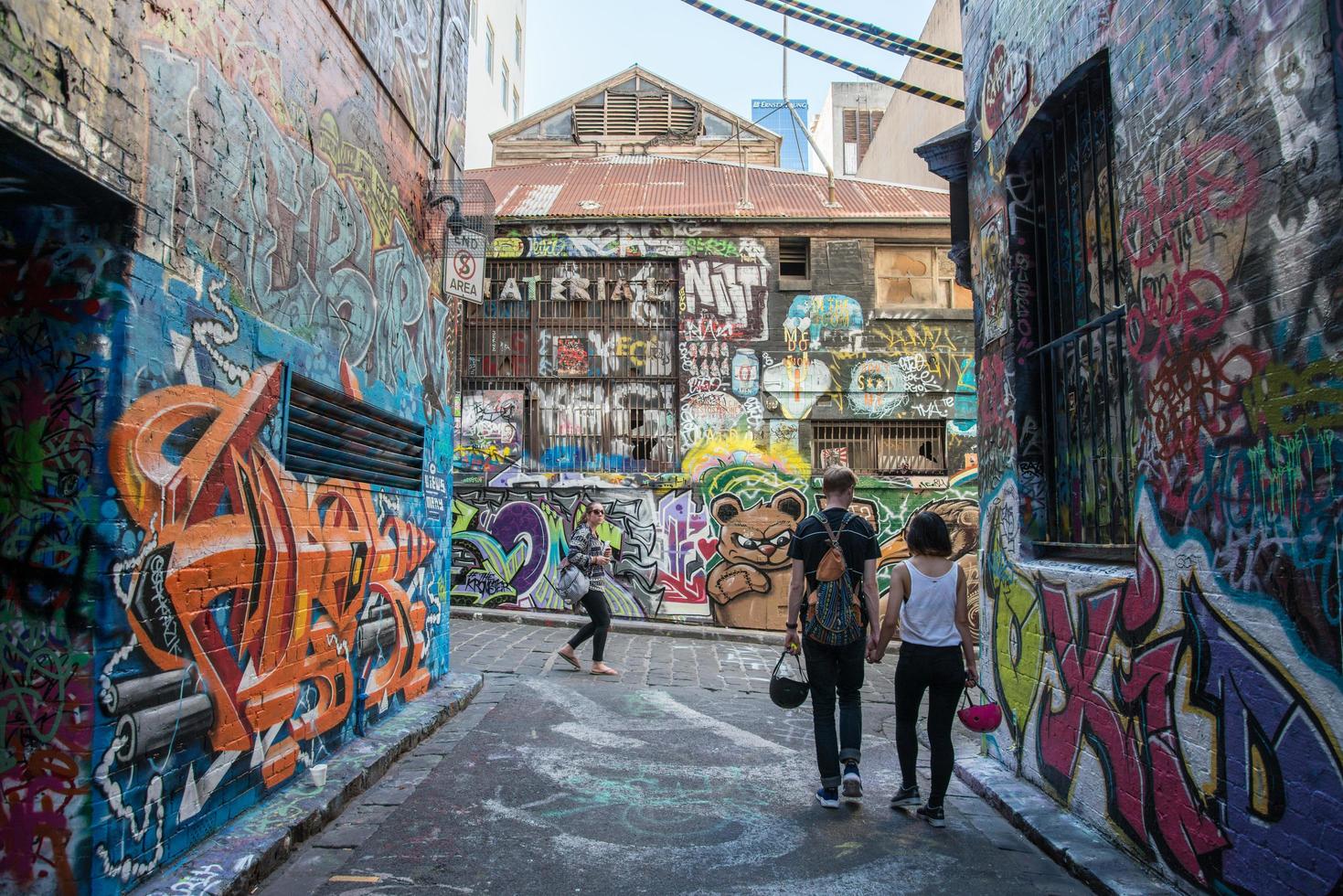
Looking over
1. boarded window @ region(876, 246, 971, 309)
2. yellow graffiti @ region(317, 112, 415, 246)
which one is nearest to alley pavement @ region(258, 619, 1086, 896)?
yellow graffiti @ region(317, 112, 415, 246)

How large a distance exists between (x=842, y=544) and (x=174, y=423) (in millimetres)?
3510

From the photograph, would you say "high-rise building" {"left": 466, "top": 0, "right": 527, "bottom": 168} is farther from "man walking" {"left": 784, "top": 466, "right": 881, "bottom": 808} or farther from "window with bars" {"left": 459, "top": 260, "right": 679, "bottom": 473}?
"man walking" {"left": 784, "top": 466, "right": 881, "bottom": 808}

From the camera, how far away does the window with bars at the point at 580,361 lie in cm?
1587

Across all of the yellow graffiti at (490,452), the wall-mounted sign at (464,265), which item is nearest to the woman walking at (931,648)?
the wall-mounted sign at (464,265)

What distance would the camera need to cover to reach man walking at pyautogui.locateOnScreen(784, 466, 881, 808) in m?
5.32

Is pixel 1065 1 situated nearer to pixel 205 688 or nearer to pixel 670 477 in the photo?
pixel 205 688

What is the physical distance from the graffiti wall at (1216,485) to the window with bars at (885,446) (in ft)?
33.6

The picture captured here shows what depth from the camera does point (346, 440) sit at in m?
6.26

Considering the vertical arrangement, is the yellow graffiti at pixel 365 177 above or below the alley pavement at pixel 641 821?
above

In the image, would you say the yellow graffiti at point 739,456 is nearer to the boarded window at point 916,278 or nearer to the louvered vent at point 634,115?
the boarded window at point 916,278

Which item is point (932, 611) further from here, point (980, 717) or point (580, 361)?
point (580, 361)

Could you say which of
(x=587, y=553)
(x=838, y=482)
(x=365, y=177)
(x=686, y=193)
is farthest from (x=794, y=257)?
(x=838, y=482)

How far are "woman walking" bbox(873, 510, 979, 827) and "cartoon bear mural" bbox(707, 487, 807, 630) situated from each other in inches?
397

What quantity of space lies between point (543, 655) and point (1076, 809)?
7.06 meters
